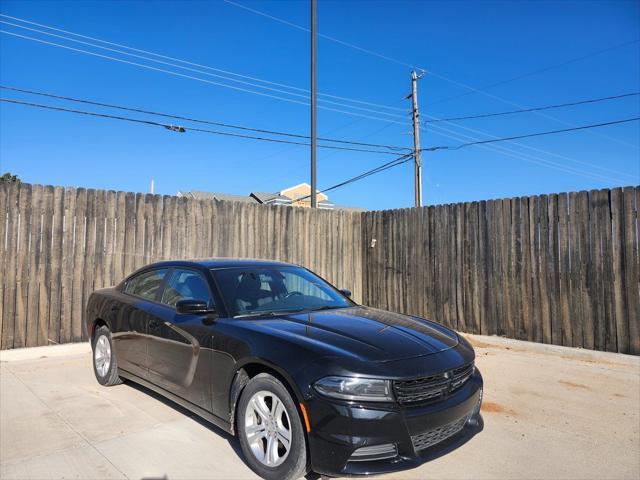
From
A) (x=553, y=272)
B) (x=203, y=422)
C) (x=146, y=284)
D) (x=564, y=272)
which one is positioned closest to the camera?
(x=203, y=422)

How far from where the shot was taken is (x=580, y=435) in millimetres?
3783

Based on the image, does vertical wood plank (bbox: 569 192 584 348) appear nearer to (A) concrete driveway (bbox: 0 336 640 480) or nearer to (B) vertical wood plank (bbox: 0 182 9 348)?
(A) concrete driveway (bbox: 0 336 640 480)

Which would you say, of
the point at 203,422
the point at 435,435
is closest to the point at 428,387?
the point at 435,435

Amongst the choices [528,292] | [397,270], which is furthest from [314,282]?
[397,270]

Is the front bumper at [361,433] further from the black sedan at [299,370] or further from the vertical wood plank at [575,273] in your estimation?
the vertical wood plank at [575,273]

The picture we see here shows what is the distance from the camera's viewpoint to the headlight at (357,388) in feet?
8.51

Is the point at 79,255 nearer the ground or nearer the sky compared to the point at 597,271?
nearer the sky

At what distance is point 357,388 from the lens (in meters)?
2.61

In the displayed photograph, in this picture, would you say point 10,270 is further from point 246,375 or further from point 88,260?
point 246,375

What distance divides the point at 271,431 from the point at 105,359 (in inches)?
116

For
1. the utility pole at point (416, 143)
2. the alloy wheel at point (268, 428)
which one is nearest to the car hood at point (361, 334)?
the alloy wheel at point (268, 428)

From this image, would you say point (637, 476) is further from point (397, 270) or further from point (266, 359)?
point (397, 270)

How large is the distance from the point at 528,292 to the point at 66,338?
23.5 ft

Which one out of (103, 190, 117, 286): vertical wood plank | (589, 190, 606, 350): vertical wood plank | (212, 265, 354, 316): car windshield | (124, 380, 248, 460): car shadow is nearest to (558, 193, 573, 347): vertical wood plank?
(589, 190, 606, 350): vertical wood plank
